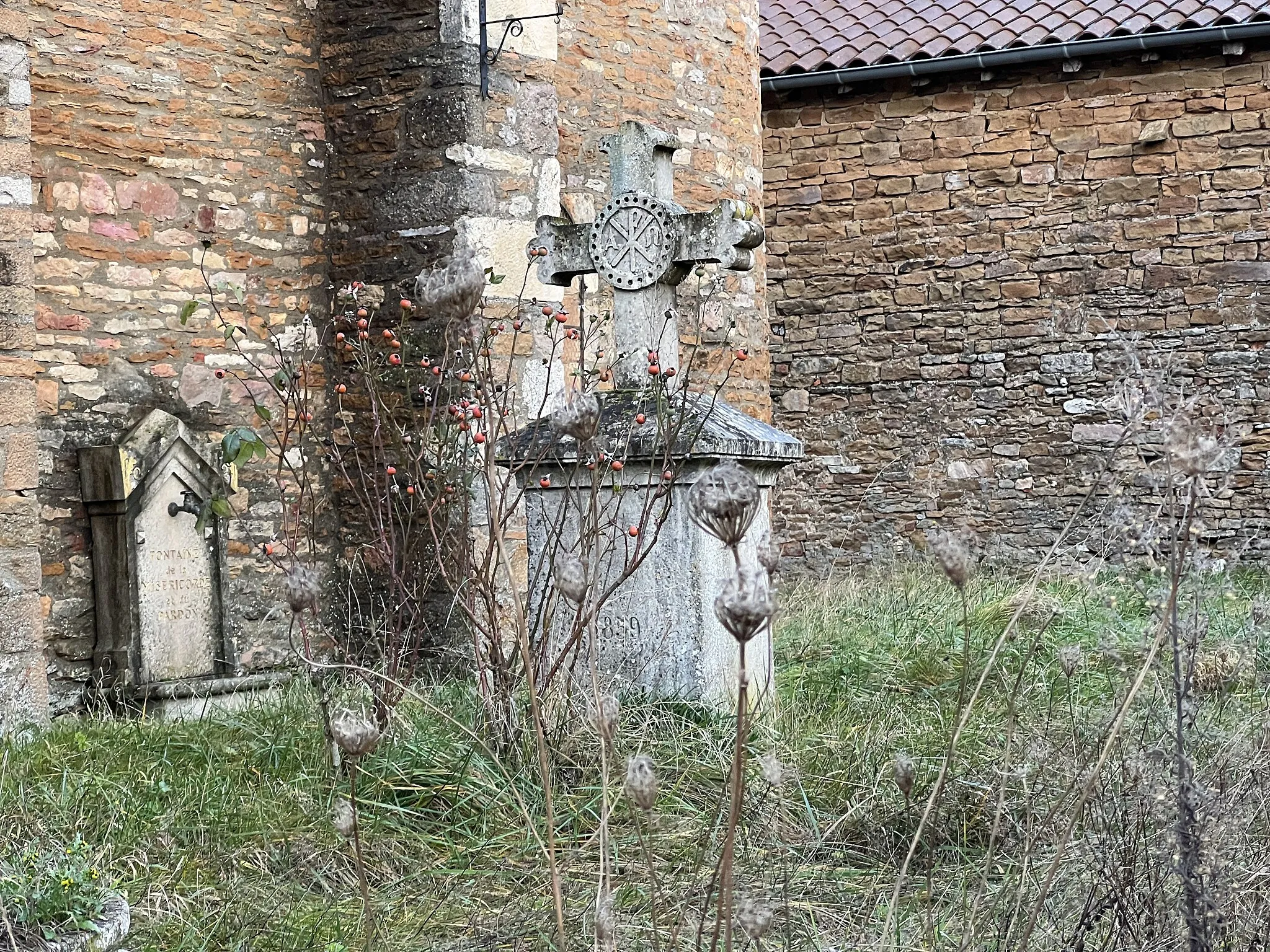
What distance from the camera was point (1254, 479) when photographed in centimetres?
983

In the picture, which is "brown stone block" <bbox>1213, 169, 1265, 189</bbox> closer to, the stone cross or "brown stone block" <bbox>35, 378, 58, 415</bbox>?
the stone cross

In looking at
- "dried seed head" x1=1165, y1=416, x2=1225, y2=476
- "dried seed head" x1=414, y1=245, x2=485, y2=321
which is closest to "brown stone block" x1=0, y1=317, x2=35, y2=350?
"dried seed head" x1=414, y1=245, x2=485, y2=321

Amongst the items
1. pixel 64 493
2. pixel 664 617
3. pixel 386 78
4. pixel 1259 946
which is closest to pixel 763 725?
pixel 664 617

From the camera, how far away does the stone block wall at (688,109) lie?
8305 mm

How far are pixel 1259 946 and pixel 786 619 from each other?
3926 mm

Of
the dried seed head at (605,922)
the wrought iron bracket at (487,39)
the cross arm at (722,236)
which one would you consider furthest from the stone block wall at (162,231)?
the dried seed head at (605,922)

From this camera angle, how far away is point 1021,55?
10016 mm

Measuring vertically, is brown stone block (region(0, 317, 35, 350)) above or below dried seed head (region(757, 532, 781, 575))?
above

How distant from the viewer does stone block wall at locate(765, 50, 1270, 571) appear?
9.84 m

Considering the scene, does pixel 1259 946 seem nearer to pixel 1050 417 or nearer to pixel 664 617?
pixel 664 617

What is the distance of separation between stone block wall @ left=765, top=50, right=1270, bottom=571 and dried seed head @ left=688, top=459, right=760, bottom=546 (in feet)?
26.1

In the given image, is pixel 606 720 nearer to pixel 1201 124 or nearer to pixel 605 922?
pixel 605 922

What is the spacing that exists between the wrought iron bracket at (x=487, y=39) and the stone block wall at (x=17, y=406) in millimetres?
2267

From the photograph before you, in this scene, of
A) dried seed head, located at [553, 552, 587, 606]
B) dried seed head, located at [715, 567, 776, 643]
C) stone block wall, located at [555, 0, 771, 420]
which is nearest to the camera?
dried seed head, located at [715, 567, 776, 643]
